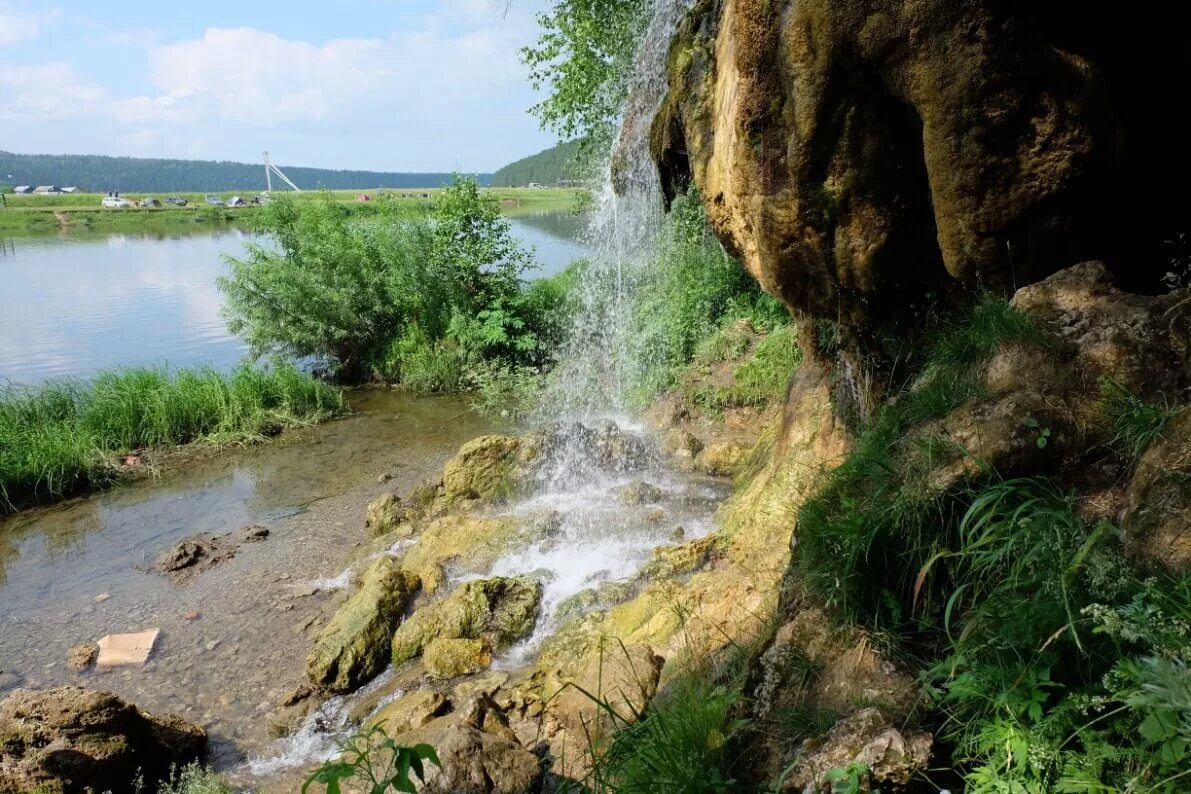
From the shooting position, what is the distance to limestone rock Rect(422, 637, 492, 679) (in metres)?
5.96

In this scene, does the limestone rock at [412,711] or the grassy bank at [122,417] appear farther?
the grassy bank at [122,417]

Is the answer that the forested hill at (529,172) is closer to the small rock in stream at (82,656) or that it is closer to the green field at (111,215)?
the green field at (111,215)

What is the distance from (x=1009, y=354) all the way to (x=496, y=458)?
22.6 feet

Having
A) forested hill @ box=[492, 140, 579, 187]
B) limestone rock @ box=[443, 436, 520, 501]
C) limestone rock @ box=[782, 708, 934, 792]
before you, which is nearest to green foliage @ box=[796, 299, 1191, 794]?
limestone rock @ box=[782, 708, 934, 792]

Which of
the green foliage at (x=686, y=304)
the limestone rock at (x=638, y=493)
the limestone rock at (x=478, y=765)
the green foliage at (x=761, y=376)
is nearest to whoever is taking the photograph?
the limestone rock at (x=478, y=765)

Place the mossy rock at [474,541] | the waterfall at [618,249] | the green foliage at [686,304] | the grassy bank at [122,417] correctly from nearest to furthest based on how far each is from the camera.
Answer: the waterfall at [618,249], the mossy rock at [474,541], the grassy bank at [122,417], the green foliage at [686,304]

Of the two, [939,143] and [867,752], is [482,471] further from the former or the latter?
[867,752]

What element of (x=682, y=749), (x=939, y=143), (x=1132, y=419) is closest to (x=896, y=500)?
(x=1132, y=419)

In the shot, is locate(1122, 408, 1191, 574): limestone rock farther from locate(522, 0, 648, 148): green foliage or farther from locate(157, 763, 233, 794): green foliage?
locate(522, 0, 648, 148): green foliage

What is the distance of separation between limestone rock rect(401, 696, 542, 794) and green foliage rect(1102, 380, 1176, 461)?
11.1 ft

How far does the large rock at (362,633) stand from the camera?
610cm

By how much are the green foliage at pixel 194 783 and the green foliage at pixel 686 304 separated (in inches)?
318

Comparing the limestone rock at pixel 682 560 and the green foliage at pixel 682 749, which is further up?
the green foliage at pixel 682 749

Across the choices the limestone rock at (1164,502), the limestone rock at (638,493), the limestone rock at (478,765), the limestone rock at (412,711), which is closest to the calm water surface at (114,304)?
the limestone rock at (638,493)
